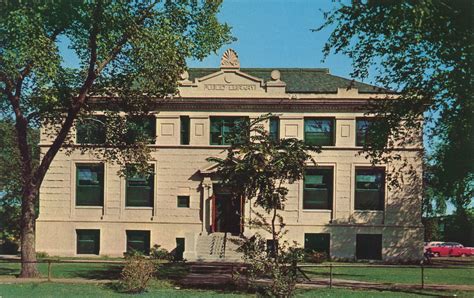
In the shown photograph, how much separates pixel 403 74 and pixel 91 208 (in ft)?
73.3

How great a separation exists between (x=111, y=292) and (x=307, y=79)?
922 inches

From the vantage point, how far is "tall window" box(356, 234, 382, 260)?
3447 cm

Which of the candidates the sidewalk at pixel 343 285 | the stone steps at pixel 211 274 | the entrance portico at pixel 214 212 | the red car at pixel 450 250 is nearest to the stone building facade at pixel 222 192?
the entrance portico at pixel 214 212

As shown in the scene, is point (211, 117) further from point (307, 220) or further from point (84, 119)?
point (84, 119)

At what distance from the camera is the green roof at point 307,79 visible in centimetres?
3597

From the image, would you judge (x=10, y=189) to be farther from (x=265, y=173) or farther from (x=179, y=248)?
(x=265, y=173)

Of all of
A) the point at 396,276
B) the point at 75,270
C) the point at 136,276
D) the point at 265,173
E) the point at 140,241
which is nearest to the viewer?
the point at 265,173

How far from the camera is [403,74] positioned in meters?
20.7

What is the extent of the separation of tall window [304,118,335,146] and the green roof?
1889 millimetres

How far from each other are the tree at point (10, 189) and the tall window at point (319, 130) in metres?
18.9

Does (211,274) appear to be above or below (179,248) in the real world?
above

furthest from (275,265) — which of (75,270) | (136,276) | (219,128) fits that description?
(219,128)

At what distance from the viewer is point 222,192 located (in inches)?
1363

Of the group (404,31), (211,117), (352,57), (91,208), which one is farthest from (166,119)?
(404,31)
